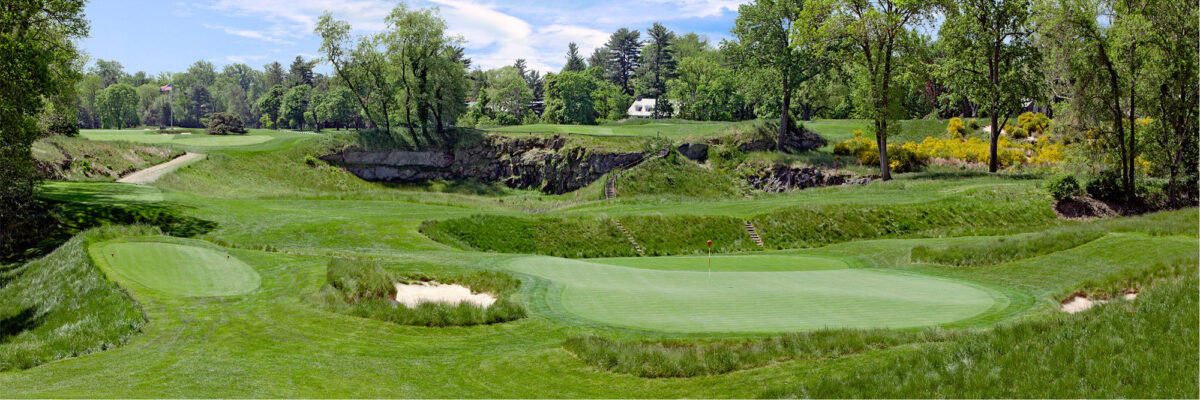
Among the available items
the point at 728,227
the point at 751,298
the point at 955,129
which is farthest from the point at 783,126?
the point at 751,298

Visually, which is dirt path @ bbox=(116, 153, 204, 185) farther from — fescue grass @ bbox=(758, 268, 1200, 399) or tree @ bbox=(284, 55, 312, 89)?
tree @ bbox=(284, 55, 312, 89)

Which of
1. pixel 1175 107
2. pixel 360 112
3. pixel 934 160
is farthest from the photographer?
pixel 360 112

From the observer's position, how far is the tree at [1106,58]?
33250mm

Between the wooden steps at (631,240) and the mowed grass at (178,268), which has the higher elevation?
the mowed grass at (178,268)

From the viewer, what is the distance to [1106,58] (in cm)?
3388

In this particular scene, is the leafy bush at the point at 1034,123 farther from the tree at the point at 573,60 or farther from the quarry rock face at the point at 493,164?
the tree at the point at 573,60

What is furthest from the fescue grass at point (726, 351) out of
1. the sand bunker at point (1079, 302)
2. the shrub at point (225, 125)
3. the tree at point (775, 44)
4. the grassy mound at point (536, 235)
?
the shrub at point (225, 125)

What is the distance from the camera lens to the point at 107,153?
50.4 metres

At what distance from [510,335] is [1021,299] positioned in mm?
11356

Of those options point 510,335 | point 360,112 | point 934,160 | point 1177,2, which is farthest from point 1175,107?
point 360,112

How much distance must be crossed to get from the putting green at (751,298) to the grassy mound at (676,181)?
31368 millimetres

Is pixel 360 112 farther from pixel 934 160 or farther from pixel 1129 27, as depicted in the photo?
Result: pixel 1129 27

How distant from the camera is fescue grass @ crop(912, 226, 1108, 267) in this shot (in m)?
22.2

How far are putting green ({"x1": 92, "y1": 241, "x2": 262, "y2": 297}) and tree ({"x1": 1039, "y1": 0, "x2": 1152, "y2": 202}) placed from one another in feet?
123
